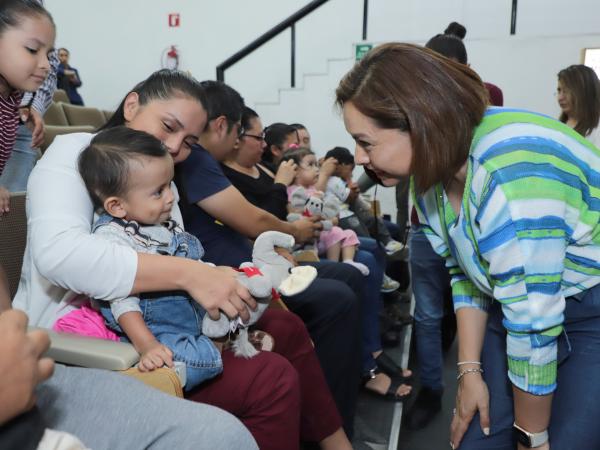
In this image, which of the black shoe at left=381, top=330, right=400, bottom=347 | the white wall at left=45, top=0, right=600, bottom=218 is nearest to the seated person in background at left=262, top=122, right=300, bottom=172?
the white wall at left=45, top=0, right=600, bottom=218

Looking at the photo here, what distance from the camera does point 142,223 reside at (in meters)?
1.19

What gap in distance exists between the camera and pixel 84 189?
113 cm

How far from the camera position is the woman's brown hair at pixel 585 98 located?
2.50 meters

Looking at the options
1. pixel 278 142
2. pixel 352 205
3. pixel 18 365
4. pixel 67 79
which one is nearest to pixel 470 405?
pixel 18 365

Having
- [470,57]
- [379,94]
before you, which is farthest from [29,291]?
[470,57]

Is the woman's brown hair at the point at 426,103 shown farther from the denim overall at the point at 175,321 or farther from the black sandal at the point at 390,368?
the black sandal at the point at 390,368

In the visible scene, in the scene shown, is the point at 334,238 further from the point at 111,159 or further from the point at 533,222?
the point at 533,222

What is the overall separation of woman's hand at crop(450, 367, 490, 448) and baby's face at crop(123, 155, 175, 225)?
0.80m

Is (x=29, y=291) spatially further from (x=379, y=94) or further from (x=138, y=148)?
(x=379, y=94)

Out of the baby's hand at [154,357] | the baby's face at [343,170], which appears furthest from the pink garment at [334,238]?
the baby's hand at [154,357]

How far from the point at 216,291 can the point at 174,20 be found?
6430 mm

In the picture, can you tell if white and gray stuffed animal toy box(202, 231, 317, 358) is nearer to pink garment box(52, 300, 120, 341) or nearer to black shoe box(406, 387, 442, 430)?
pink garment box(52, 300, 120, 341)

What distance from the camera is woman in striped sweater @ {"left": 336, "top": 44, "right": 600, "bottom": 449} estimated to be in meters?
0.87

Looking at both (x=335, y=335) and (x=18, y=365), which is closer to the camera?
(x=18, y=365)
